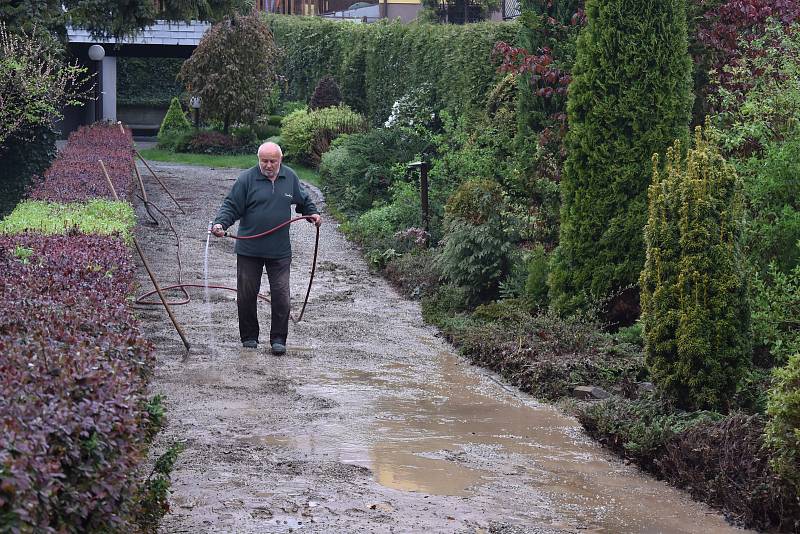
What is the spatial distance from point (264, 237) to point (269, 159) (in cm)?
72

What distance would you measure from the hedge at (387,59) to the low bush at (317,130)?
36.9 inches

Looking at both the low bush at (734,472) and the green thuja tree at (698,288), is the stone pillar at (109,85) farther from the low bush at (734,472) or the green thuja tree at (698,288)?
the low bush at (734,472)

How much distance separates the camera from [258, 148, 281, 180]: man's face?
9.66m

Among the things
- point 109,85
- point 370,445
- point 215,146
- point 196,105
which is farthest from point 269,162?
point 109,85

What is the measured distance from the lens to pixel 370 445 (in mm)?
7000

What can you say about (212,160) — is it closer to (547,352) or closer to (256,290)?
(256,290)

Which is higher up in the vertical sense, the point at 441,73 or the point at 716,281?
the point at 441,73

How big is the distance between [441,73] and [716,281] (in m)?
16.5

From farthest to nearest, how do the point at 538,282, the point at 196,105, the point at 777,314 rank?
1. the point at 196,105
2. the point at 538,282
3. the point at 777,314

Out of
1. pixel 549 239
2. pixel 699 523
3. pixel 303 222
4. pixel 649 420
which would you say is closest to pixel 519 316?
pixel 549 239

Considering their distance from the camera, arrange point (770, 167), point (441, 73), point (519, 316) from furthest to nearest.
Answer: point (441, 73) < point (519, 316) < point (770, 167)

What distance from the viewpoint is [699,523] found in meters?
5.79

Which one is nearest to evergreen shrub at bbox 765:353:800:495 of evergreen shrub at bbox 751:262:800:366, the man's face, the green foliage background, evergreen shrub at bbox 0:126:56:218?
evergreen shrub at bbox 751:262:800:366

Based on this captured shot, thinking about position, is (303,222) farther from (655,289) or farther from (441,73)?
(655,289)
